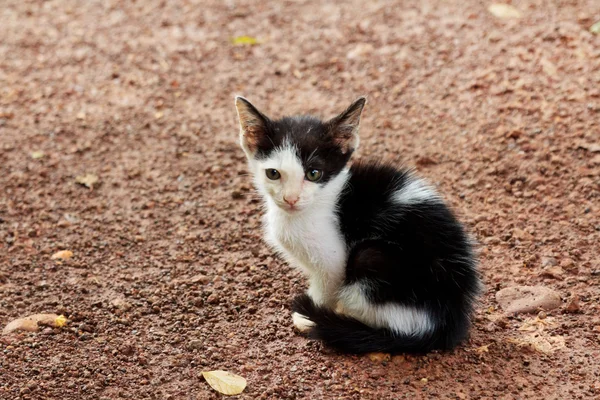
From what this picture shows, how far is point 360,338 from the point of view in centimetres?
357

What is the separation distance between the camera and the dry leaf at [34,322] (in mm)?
3921

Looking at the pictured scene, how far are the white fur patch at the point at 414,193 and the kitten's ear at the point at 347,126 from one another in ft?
1.13

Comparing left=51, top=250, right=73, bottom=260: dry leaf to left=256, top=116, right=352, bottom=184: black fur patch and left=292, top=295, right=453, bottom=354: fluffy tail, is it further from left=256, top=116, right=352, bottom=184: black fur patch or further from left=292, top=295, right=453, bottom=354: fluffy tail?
left=292, top=295, right=453, bottom=354: fluffy tail

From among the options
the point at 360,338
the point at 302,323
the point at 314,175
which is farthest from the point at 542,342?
the point at 314,175

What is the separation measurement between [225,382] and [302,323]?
0.59 metres

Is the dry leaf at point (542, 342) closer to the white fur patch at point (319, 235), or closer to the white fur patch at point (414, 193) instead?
the white fur patch at point (414, 193)

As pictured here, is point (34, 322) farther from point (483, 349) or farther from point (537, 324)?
point (537, 324)

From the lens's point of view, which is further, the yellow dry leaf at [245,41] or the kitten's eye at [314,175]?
the yellow dry leaf at [245,41]

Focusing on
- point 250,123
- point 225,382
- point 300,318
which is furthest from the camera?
point 300,318

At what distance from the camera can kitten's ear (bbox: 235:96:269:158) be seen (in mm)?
3732

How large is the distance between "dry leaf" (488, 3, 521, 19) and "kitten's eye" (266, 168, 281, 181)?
4.02 m

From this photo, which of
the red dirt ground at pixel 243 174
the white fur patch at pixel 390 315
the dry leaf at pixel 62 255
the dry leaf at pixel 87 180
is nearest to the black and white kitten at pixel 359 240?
the white fur patch at pixel 390 315

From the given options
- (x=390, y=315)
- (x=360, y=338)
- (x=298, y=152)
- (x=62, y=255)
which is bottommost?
(x=62, y=255)

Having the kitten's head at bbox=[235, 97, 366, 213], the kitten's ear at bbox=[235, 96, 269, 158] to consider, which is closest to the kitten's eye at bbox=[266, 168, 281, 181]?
the kitten's head at bbox=[235, 97, 366, 213]
